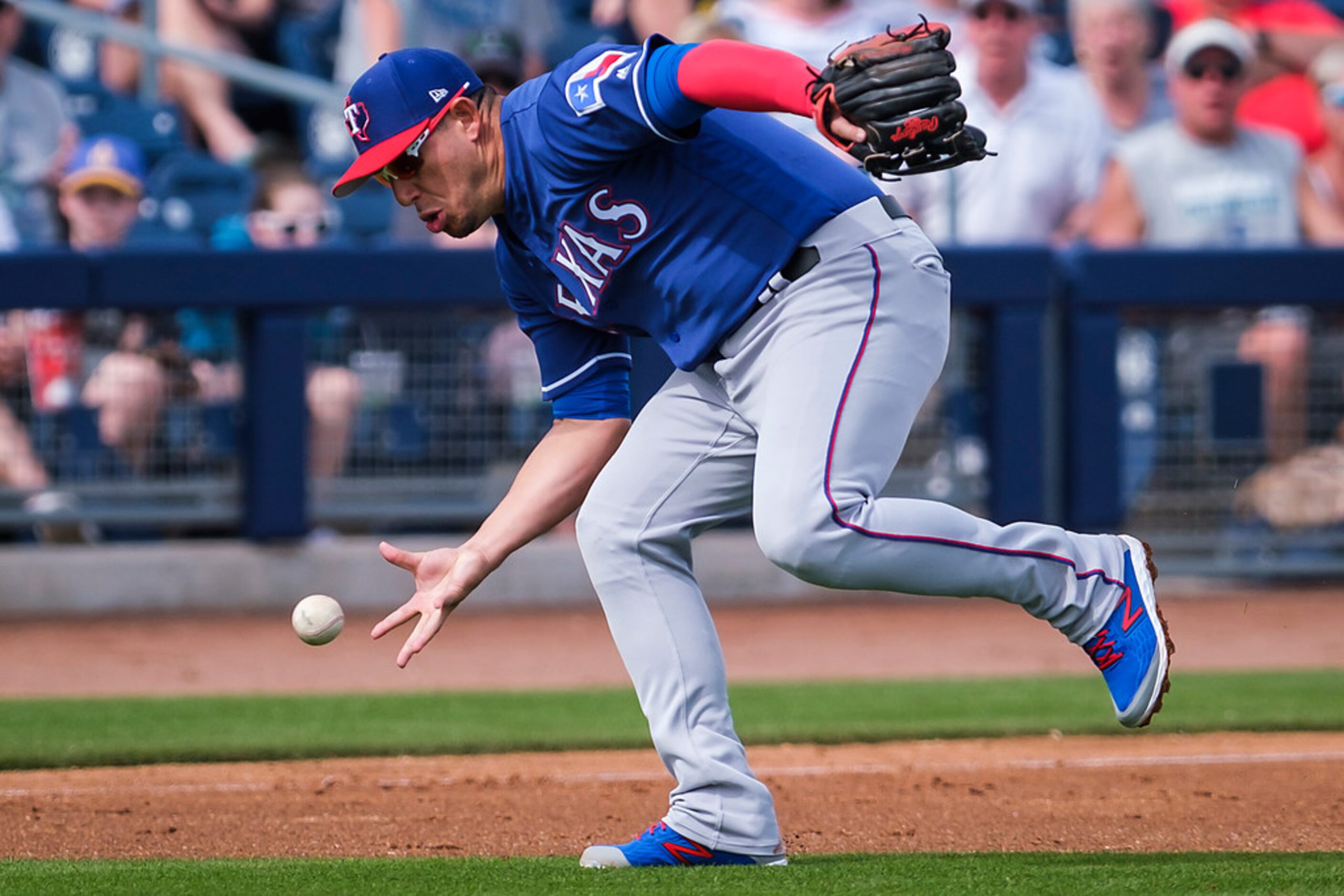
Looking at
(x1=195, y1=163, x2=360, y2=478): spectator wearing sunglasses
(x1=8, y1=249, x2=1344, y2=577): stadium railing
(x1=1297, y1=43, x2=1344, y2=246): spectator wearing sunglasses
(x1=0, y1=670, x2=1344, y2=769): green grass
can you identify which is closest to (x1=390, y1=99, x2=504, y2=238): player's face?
(x1=0, y1=670, x2=1344, y2=769): green grass

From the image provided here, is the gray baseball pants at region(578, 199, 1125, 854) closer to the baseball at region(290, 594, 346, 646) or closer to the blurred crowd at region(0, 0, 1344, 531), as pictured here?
the baseball at region(290, 594, 346, 646)

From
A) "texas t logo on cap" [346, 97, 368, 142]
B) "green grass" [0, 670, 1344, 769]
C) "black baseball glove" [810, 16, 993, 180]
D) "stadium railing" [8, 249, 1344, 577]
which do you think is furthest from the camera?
"stadium railing" [8, 249, 1344, 577]

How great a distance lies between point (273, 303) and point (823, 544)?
5.73 meters

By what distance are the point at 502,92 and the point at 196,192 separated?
1.71 meters

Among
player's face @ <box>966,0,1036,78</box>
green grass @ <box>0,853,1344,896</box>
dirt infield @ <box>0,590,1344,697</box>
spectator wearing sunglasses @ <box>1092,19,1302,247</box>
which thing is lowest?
dirt infield @ <box>0,590,1344,697</box>

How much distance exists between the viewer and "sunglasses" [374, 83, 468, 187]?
330 cm

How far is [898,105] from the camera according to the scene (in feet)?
9.27

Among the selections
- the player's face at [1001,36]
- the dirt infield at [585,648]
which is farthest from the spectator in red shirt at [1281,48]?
the dirt infield at [585,648]

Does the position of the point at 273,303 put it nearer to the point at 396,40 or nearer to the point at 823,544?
the point at 396,40

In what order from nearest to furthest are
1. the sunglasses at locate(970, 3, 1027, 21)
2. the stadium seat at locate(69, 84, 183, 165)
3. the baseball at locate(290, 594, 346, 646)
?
the baseball at locate(290, 594, 346, 646)
the sunglasses at locate(970, 3, 1027, 21)
the stadium seat at locate(69, 84, 183, 165)

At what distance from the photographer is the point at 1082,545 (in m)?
3.42

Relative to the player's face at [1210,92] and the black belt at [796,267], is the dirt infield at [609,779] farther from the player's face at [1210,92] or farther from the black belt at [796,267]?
the player's face at [1210,92]

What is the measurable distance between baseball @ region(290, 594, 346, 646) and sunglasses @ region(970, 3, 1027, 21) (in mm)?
6469

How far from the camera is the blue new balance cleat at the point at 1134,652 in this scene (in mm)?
3354
